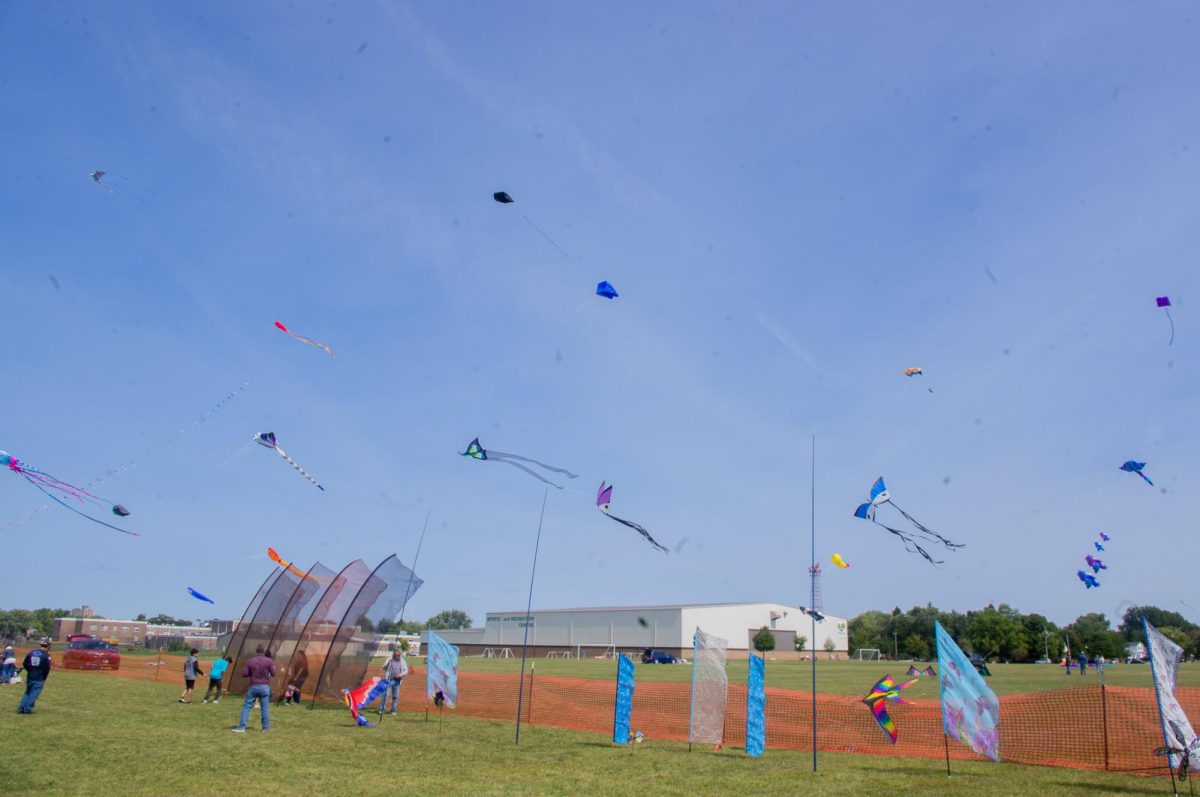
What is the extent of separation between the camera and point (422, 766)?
44.7ft

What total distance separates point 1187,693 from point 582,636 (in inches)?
3252

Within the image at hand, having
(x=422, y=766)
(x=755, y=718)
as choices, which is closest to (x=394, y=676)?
(x=422, y=766)

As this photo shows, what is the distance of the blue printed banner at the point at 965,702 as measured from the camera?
514 inches

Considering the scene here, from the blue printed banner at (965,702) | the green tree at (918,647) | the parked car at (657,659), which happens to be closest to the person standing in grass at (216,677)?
the blue printed banner at (965,702)

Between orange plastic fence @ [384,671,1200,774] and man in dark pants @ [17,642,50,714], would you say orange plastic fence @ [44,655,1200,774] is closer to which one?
orange plastic fence @ [384,671,1200,774]

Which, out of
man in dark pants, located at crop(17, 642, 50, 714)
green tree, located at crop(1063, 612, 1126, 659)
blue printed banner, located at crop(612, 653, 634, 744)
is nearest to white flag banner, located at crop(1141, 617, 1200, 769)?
blue printed banner, located at crop(612, 653, 634, 744)

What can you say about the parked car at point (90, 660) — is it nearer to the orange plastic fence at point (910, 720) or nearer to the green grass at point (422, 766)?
the green grass at point (422, 766)

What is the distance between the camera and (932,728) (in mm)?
17031

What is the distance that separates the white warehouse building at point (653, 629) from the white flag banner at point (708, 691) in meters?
70.7

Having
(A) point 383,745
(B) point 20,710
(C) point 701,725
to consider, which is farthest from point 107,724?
(C) point 701,725

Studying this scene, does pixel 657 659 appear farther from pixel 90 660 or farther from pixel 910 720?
pixel 910 720

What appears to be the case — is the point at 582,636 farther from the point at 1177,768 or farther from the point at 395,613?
the point at 1177,768

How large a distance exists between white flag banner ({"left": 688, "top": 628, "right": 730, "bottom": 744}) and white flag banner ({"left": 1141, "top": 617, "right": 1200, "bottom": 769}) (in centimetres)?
704

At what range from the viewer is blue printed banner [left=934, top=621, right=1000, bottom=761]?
42.9ft
